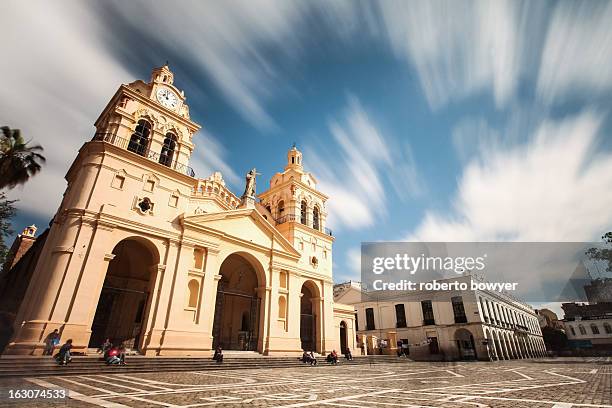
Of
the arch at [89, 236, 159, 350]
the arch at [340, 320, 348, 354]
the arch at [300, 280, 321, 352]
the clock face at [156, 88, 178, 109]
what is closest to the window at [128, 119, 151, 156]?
the clock face at [156, 88, 178, 109]

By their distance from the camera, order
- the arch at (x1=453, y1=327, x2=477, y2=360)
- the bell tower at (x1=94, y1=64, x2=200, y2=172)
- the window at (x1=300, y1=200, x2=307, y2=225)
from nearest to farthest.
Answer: the bell tower at (x1=94, y1=64, x2=200, y2=172)
the window at (x1=300, y1=200, x2=307, y2=225)
the arch at (x1=453, y1=327, x2=477, y2=360)

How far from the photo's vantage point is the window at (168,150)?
65.4ft

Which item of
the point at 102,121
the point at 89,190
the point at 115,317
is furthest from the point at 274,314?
the point at 102,121

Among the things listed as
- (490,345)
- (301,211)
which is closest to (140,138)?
(301,211)

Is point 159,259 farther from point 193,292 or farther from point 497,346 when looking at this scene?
point 497,346

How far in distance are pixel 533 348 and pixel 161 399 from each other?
62.8 m

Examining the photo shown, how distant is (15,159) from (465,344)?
42.0 metres

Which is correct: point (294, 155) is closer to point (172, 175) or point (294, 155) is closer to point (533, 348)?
point (172, 175)

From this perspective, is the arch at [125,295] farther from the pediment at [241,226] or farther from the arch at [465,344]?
the arch at [465,344]

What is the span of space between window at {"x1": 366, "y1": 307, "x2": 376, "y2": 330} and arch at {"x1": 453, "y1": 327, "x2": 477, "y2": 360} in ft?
31.3

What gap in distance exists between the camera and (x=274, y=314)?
2142 cm

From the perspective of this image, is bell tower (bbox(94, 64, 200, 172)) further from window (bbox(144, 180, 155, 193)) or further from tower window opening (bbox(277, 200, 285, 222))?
tower window opening (bbox(277, 200, 285, 222))

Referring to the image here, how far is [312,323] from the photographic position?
2575 cm

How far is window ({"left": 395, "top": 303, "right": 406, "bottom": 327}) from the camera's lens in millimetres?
36562
